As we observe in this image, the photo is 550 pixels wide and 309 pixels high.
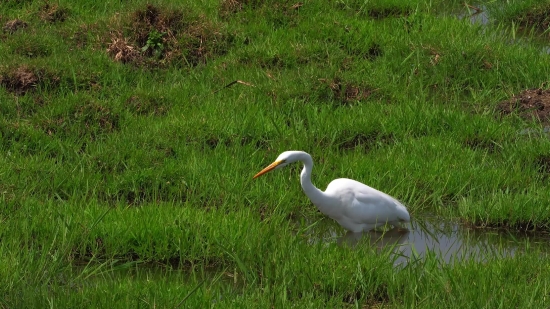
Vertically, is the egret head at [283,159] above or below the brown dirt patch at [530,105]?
above

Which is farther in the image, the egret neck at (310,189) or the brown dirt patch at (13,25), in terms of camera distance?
the brown dirt patch at (13,25)

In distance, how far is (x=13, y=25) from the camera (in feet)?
26.6

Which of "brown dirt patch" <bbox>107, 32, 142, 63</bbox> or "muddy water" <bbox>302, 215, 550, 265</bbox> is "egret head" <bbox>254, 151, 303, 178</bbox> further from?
"brown dirt patch" <bbox>107, 32, 142, 63</bbox>

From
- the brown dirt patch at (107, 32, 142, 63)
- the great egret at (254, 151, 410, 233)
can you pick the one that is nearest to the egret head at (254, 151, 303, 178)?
the great egret at (254, 151, 410, 233)

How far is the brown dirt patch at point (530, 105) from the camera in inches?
278

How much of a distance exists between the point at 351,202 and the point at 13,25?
3.88m

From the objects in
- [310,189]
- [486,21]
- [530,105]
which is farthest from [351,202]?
[486,21]

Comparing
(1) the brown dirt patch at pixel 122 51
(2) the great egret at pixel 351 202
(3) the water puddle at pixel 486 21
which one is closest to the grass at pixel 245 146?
(1) the brown dirt patch at pixel 122 51

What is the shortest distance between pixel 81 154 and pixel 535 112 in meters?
3.23

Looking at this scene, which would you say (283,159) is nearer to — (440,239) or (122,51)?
(440,239)

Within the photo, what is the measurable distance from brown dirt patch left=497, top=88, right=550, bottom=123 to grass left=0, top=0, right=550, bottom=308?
11 cm

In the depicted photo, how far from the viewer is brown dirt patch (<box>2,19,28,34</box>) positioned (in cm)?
807

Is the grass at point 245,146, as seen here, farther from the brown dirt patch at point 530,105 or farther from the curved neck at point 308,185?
the curved neck at point 308,185

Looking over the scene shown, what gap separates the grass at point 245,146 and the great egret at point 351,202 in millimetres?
237
